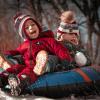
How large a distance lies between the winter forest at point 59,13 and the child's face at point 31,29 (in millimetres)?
4985

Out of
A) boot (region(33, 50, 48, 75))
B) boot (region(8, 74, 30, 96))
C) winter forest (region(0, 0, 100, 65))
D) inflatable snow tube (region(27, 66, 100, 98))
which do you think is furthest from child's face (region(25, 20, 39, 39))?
winter forest (region(0, 0, 100, 65))

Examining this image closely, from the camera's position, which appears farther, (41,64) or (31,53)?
(31,53)

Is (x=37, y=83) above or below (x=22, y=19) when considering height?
below

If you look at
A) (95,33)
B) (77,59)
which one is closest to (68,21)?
(77,59)

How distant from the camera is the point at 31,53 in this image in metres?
3.84

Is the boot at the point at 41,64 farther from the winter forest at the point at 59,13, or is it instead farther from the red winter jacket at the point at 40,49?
the winter forest at the point at 59,13

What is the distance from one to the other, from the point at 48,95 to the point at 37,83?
0.15 meters

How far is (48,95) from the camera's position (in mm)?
3576

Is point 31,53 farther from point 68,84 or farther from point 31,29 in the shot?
point 68,84

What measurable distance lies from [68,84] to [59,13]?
5.71m

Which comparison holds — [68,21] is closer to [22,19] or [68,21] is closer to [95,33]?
[22,19]

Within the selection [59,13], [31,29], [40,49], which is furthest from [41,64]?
[59,13]

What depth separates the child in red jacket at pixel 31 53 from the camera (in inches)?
137

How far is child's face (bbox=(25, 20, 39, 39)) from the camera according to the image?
3.90 meters
